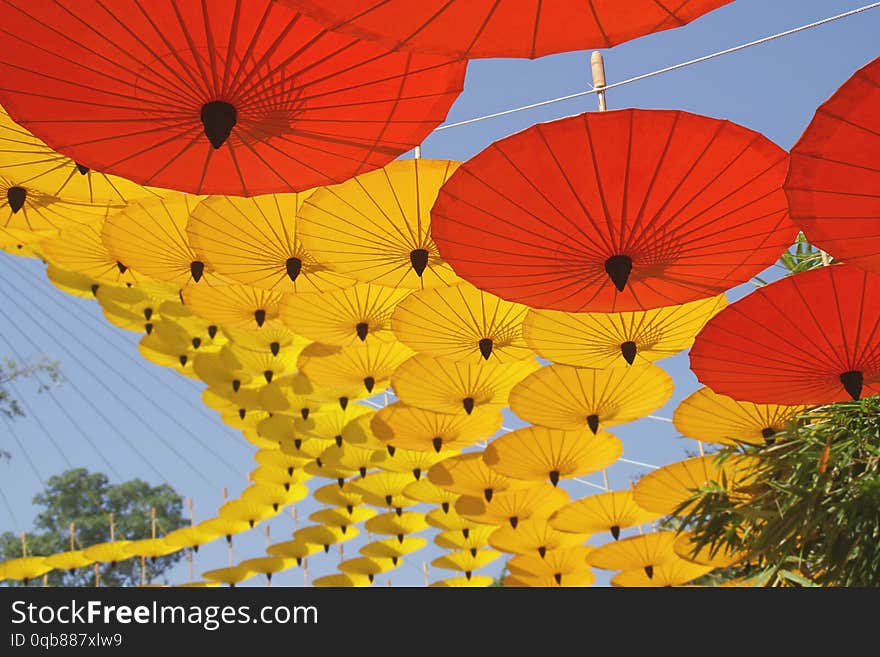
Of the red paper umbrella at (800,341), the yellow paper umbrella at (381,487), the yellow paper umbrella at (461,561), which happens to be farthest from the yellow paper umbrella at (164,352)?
the red paper umbrella at (800,341)

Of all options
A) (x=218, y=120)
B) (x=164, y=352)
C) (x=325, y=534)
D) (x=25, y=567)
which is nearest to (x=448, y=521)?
(x=325, y=534)

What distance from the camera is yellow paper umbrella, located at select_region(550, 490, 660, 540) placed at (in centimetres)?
1414

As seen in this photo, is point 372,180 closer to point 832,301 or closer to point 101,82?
point 101,82

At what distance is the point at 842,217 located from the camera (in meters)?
4.62

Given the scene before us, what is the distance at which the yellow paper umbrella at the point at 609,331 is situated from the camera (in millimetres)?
7820

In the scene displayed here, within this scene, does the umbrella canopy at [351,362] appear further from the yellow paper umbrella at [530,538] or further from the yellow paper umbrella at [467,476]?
the yellow paper umbrella at [530,538]

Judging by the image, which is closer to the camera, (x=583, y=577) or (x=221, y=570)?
(x=583, y=577)

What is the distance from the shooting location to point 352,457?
16.3 metres

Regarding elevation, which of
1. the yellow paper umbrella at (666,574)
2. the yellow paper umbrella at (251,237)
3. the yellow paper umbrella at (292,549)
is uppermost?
the yellow paper umbrella at (292,549)

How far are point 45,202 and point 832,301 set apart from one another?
6558mm

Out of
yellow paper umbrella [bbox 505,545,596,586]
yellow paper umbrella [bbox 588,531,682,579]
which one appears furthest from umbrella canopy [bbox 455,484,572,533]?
yellow paper umbrella [bbox 505,545,596,586]

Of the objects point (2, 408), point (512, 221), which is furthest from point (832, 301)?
point (2, 408)

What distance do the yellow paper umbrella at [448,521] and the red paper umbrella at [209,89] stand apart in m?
15.1
